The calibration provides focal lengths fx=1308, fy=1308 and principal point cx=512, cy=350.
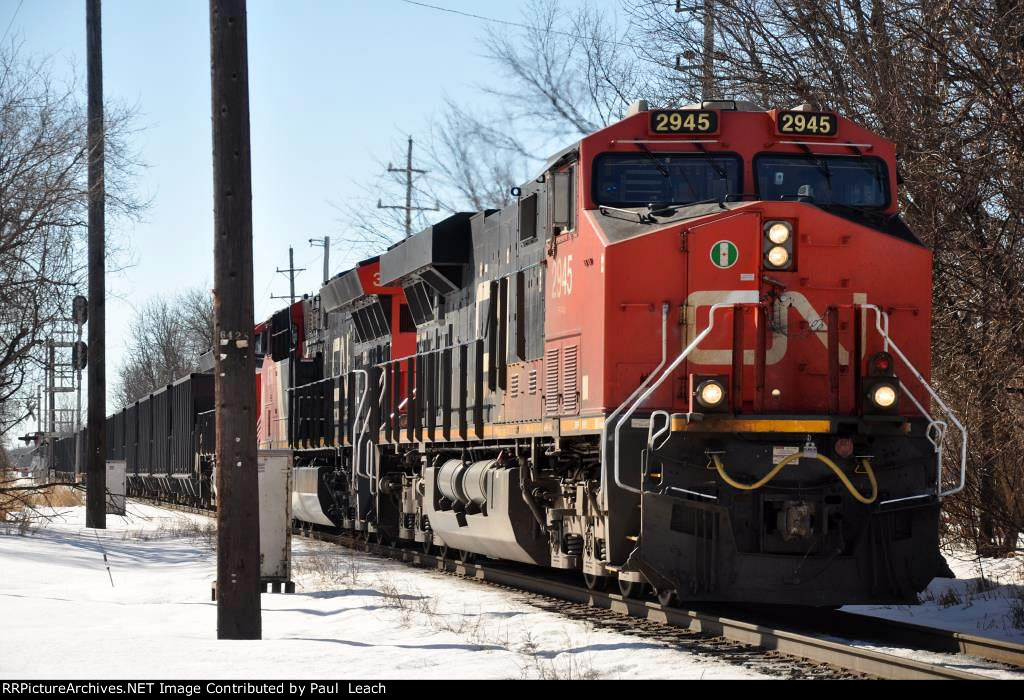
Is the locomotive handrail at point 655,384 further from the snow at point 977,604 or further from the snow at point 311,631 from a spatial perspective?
the snow at point 977,604

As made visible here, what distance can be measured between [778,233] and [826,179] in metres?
1.17

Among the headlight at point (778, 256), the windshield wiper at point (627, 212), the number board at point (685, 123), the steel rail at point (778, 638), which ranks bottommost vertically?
the steel rail at point (778, 638)

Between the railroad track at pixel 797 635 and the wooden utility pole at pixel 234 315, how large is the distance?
2860 mm

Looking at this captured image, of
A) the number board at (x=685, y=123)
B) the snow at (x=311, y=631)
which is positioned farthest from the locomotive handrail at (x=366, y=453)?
the number board at (x=685, y=123)

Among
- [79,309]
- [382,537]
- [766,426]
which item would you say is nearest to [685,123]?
[766,426]

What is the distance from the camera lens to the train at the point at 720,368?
9.40 meters

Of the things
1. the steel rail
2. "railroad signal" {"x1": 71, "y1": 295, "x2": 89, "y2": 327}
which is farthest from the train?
"railroad signal" {"x1": 71, "y1": 295, "x2": 89, "y2": 327}

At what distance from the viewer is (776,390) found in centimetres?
967

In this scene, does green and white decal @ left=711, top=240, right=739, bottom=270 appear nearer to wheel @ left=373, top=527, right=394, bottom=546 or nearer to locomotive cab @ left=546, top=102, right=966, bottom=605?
locomotive cab @ left=546, top=102, right=966, bottom=605

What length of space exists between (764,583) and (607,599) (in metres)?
2.10

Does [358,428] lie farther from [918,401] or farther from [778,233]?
[918,401]

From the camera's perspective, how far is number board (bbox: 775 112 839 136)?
10469mm

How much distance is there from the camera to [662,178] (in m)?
10.5

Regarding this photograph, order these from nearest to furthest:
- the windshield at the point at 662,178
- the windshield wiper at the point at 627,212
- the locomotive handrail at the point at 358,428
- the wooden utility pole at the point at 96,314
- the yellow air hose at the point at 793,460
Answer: the yellow air hose at the point at 793,460 < the windshield wiper at the point at 627,212 < the windshield at the point at 662,178 < the locomotive handrail at the point at 358,428 < the wooden utility pole at the point at 96,314
